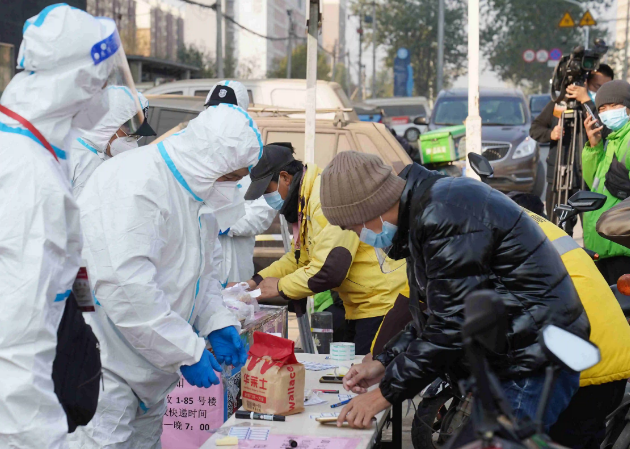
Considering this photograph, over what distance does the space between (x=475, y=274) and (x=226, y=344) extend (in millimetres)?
1346

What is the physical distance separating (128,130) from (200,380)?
2527mm

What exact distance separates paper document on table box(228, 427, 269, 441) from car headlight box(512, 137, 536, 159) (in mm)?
11152

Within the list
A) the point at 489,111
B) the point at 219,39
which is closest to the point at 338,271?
the point at 489,111

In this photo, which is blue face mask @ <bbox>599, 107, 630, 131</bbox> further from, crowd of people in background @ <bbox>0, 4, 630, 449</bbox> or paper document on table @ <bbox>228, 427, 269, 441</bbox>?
paper document on table @ <bbox>228, 427, 269, 441</bbox>

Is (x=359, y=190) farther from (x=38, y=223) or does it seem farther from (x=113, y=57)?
(x=38, y=223)

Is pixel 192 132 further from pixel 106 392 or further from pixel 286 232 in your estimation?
pixel 286 232

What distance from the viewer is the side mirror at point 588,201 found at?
5000 mm

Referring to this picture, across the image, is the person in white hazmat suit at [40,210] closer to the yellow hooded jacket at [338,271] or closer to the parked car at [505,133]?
the yellow hooded jacket at [338,271]

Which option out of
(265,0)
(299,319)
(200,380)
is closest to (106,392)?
(200,380)

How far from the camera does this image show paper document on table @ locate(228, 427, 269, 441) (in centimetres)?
302

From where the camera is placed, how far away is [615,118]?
19.3ft

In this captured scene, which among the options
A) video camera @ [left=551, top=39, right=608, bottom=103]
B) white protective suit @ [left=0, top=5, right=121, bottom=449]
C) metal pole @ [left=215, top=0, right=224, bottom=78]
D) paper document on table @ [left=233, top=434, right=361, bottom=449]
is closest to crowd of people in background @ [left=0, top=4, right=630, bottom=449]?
white protective suit @ [left=0, top=5, right=121, bottom=449]

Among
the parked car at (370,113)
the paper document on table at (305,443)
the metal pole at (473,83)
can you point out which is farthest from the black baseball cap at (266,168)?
the parked car at (370,113)

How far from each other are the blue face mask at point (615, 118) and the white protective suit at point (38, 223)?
15.1ft
